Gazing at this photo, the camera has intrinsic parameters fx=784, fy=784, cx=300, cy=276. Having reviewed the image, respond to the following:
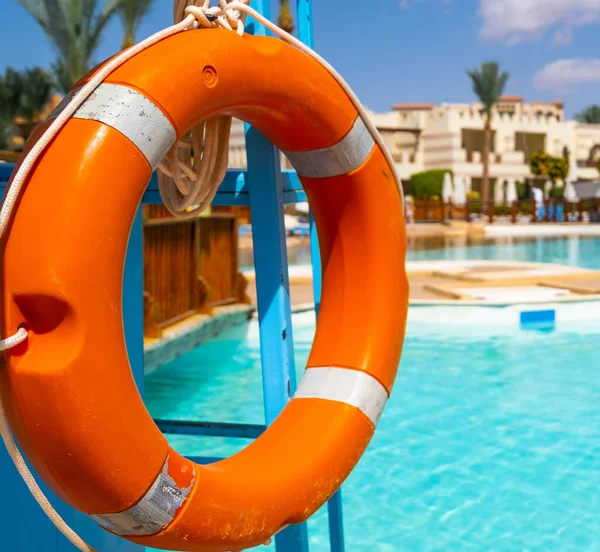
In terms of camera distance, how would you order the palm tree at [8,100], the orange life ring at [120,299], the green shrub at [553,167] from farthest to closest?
the green shrub at [553,167] → the palm tree at [8,100] → the orange life ring at [120,299]

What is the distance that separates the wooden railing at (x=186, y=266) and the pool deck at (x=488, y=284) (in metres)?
0.76

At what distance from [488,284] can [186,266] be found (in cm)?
376

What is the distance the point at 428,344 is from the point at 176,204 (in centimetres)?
460

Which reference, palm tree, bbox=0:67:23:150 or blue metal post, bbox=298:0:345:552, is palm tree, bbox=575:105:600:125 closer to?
palm tree, bbox=0:67:23:150

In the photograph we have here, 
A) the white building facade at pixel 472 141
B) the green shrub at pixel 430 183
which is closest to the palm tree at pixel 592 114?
the white building facade at pixel 472 141

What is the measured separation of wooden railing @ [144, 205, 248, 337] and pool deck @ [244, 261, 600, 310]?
2.50ft

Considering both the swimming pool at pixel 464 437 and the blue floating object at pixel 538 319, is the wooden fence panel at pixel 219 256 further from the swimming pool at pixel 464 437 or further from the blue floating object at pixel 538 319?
the blue floating object at pixel 538 319

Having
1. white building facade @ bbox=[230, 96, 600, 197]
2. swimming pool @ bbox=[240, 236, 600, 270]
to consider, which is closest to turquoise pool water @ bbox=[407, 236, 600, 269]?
swimming pool @ bbox=[240, 236, 600, 270]

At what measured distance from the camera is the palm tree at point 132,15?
14.6 metres

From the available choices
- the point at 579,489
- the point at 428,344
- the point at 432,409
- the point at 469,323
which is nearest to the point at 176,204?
the point at 579,489

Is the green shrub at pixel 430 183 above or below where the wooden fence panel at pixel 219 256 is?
above

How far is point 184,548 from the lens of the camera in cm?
140

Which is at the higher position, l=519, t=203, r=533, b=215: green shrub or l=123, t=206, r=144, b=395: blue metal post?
l=519, t=203, r=533, b=215: green shrub

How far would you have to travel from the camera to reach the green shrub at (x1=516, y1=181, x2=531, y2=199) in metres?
36.3
